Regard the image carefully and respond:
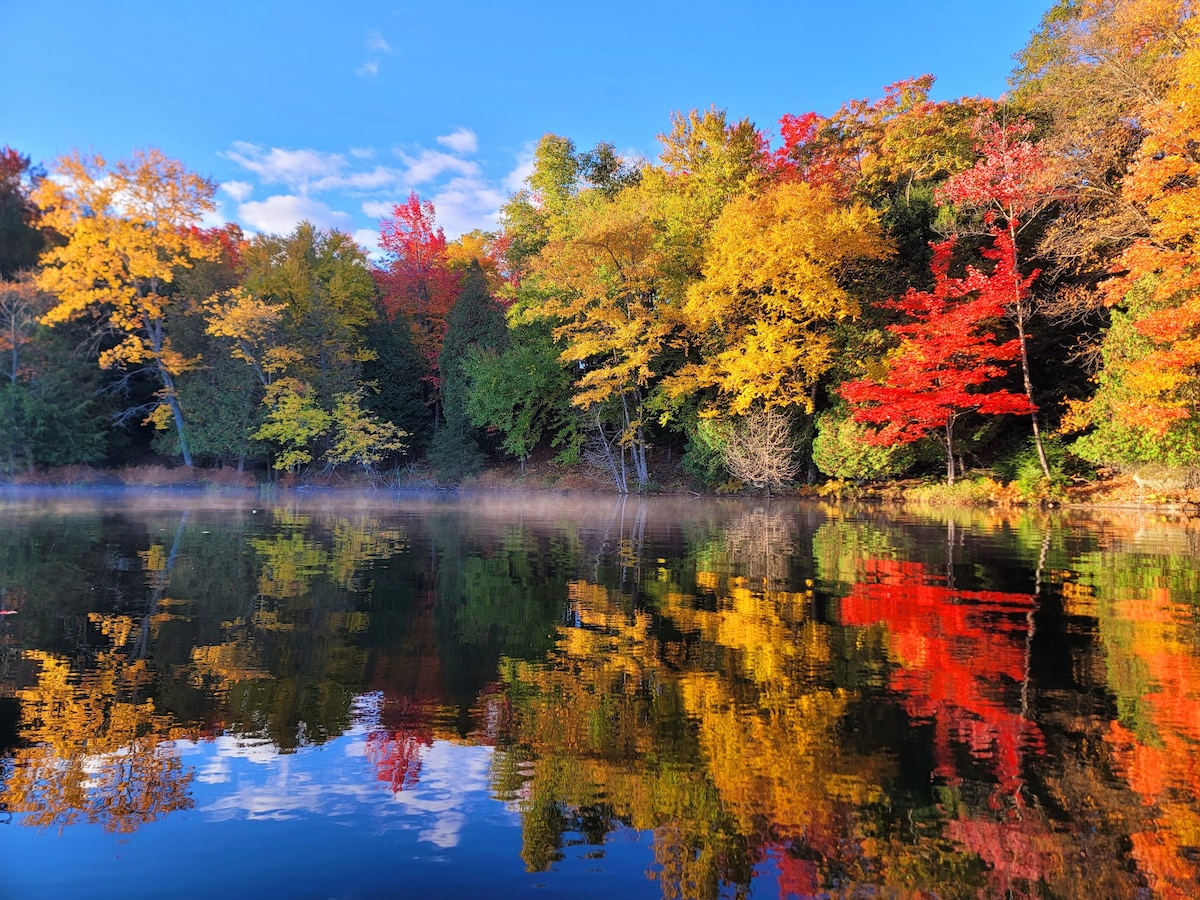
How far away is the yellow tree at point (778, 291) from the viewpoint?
66.8 ft

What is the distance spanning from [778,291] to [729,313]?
7.01ft

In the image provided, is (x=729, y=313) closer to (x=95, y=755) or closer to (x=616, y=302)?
(x=616, y=302)

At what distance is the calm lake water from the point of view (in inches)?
93.0

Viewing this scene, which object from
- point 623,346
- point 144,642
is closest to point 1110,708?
point 144,642

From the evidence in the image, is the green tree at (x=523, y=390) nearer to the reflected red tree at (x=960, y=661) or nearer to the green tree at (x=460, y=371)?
the green tree at (x=460, y=371)

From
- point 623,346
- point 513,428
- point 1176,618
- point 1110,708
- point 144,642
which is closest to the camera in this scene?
point 1110,708

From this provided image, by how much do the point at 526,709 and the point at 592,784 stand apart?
91 centimetres

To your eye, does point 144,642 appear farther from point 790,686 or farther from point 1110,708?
point 1110,708

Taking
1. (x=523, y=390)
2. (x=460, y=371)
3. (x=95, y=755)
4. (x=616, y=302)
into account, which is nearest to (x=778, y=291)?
(x=616, y=302)

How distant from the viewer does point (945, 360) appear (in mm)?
19438

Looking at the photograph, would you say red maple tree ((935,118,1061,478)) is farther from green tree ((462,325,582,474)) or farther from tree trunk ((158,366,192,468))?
tree trunk ((158,366,192,468))

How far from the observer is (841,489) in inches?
888

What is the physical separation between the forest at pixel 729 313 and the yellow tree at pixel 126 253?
0.40ft

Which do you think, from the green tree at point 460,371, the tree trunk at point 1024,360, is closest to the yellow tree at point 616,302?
the green tree at point 460,371
